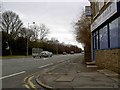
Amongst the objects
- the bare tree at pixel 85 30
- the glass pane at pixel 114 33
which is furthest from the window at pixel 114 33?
the bare tree at pixel 85 30

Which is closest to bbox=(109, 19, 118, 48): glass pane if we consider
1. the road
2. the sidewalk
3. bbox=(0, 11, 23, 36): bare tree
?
the sidewalk

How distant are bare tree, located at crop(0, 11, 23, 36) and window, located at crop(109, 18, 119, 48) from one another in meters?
73.2

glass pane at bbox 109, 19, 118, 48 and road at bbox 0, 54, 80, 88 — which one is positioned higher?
glass pane at bbox 109, 19, 118, 48

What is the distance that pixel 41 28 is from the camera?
400ft

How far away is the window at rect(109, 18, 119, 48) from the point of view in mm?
16734

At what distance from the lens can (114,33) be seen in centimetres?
1733

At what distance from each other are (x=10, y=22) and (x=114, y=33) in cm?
7816

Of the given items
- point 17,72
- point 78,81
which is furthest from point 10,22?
point 78,81

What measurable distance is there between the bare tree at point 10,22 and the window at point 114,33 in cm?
7321

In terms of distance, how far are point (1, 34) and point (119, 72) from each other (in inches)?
2565

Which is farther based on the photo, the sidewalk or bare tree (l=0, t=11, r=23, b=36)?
bare tree (l=0, t=11, r=23, b=36)

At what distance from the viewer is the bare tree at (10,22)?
298ft

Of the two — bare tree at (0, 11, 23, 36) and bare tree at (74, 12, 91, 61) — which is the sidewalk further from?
bare tree at (0, 11, 23, 36)

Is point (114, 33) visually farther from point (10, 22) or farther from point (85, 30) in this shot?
point (10, 22)
